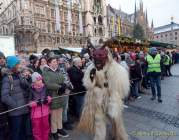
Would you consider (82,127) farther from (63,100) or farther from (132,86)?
(132,86)

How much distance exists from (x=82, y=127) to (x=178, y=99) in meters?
5.08

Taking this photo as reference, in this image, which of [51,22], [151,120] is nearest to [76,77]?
[151,120]

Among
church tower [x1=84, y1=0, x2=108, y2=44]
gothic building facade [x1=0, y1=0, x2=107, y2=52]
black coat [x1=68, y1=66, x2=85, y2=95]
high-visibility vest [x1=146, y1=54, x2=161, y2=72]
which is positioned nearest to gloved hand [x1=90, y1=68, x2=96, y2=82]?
black coat [x1=68, y1=66, x2=85, y2=95]

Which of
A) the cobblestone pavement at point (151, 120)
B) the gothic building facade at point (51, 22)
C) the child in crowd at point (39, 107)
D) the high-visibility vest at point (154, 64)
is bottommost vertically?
the cobblestone pavement at point (151, 120)

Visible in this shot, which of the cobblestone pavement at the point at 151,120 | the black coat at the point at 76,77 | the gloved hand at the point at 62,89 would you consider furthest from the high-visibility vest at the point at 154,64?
the gloved hand at the point at 62,89

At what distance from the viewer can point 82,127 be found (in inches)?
161

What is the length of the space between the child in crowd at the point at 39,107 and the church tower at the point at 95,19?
2283 inches

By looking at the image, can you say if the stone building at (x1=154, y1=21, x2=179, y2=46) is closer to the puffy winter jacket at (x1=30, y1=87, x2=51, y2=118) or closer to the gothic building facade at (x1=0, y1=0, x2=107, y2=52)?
the gothic building facade at (x1=0, y1=0, x2=107, y2=52)

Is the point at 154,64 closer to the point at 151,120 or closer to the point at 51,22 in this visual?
the point at 151,120

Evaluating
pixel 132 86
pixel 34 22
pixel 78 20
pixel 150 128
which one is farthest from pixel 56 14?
pixel 150 128

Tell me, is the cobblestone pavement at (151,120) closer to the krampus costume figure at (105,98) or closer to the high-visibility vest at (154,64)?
the krampus costume figure at (105,98)

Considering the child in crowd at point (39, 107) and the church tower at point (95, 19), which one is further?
the church tower at point (95, 19)

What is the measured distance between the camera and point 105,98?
A: 395 centimetres

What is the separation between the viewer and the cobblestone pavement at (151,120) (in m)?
4.95
